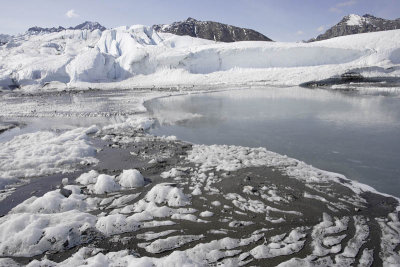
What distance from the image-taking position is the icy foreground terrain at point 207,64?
31422 millimetres

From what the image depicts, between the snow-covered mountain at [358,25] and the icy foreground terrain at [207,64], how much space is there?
13711 cm

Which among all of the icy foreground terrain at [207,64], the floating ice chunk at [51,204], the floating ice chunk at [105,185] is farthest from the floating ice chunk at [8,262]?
the icy foreground terrain at [207,64]

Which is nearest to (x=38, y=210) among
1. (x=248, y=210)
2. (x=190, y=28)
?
(x=248, y=210)

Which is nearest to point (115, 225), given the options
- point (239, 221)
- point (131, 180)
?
point (131, 180)

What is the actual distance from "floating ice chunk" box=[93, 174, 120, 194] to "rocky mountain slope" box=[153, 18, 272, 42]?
348 feet

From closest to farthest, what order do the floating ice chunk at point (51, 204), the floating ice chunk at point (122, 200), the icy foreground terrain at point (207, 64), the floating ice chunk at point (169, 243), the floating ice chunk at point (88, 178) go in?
the floating ice chunk at point (169, 243) < the floating ice chunk at point (51, 204) < the floating ice chunk at point (122, 200) < the floating ice chunk at point (88, 178) < the icy foreground terrain at point (207, 64)

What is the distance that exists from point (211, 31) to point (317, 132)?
116 metres

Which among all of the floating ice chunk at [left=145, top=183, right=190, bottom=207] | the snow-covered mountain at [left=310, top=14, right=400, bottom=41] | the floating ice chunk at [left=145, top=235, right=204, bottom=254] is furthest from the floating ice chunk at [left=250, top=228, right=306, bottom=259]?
the snow-covered mountain at [left=310, top=14, right=400, bottom=41]

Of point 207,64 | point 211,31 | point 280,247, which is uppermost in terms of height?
point 211,31

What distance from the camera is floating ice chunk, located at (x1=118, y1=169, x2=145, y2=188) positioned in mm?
5352

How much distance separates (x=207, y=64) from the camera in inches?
1506

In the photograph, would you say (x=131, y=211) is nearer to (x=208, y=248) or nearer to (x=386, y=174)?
(x=208, y=248)

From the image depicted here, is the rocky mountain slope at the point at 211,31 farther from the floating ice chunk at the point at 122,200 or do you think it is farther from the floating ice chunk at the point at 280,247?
the floating ice chunk at the point at 280,247

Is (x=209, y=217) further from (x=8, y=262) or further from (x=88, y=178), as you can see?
(x=88, y=178)
